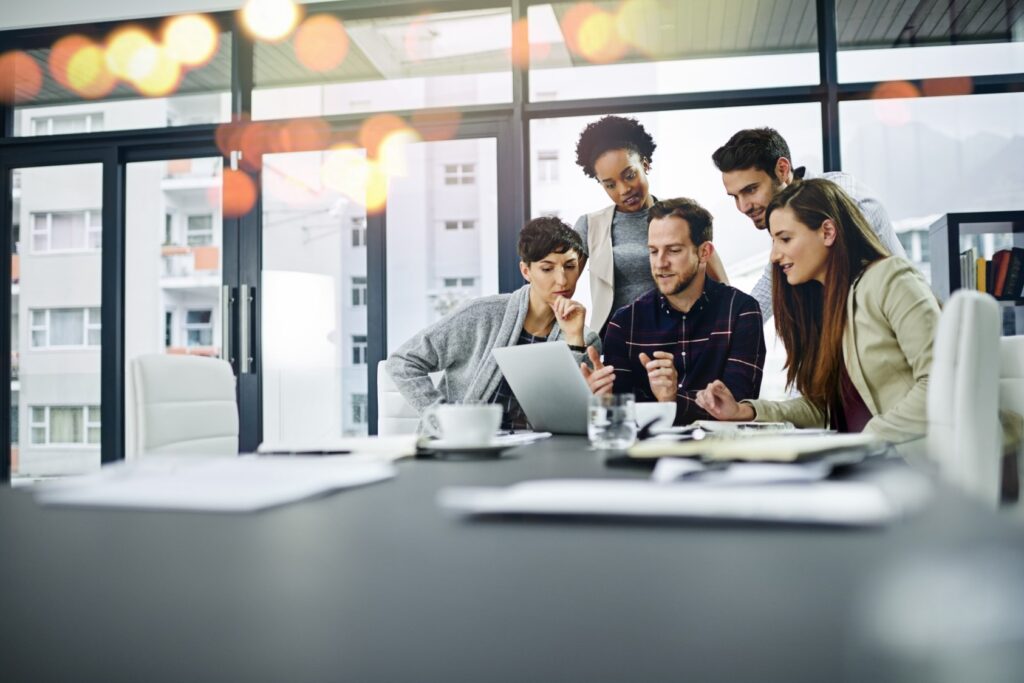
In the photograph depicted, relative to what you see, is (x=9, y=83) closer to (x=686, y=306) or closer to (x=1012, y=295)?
(x=686, y=306)

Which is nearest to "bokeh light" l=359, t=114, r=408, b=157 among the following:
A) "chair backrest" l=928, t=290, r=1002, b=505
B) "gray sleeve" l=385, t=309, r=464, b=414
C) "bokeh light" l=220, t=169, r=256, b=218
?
"bokeh light" l=220, t=169, r=256, b=218

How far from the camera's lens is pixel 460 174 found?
12.8 feet

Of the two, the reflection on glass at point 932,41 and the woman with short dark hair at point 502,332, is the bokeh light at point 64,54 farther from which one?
the reflection on glass at point 932,41

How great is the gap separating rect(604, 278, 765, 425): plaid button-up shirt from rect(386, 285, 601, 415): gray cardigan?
0.29m

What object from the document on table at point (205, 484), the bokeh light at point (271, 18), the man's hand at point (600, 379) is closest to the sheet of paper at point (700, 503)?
the document on table at point (205, 484)

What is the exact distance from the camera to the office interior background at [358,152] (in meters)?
3.63

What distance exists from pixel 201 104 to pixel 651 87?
7.26 feet

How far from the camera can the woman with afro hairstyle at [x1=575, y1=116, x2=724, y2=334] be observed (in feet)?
11.9

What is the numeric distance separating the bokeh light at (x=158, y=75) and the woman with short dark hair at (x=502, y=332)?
2060mm

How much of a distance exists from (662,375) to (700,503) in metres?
2.79

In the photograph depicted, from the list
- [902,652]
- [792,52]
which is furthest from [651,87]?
[902,652]

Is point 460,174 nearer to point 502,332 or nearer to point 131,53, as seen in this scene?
point 502,332

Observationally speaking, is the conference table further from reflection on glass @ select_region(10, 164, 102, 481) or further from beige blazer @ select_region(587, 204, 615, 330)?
reflection on glass @ select_region(10, 164, 102, 481)

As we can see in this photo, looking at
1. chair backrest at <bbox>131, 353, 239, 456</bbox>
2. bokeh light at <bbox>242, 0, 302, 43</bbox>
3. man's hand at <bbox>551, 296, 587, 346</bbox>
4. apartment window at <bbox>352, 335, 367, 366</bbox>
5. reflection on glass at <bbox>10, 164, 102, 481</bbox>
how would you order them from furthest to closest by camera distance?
1. reflection on glass at <bbox>10, 164, 102, 481</bbox>
2. bokeh light at <bbox>242, 0, 302, 43</bbox>
3. apartment window at <bbox>352, 335, 367, 366</bbox>
4. man's hand at <bbox>551, 296, 587, 346</bbox>
5. chair backrest at <bbox>131, 353, 239, 456</bbox>
